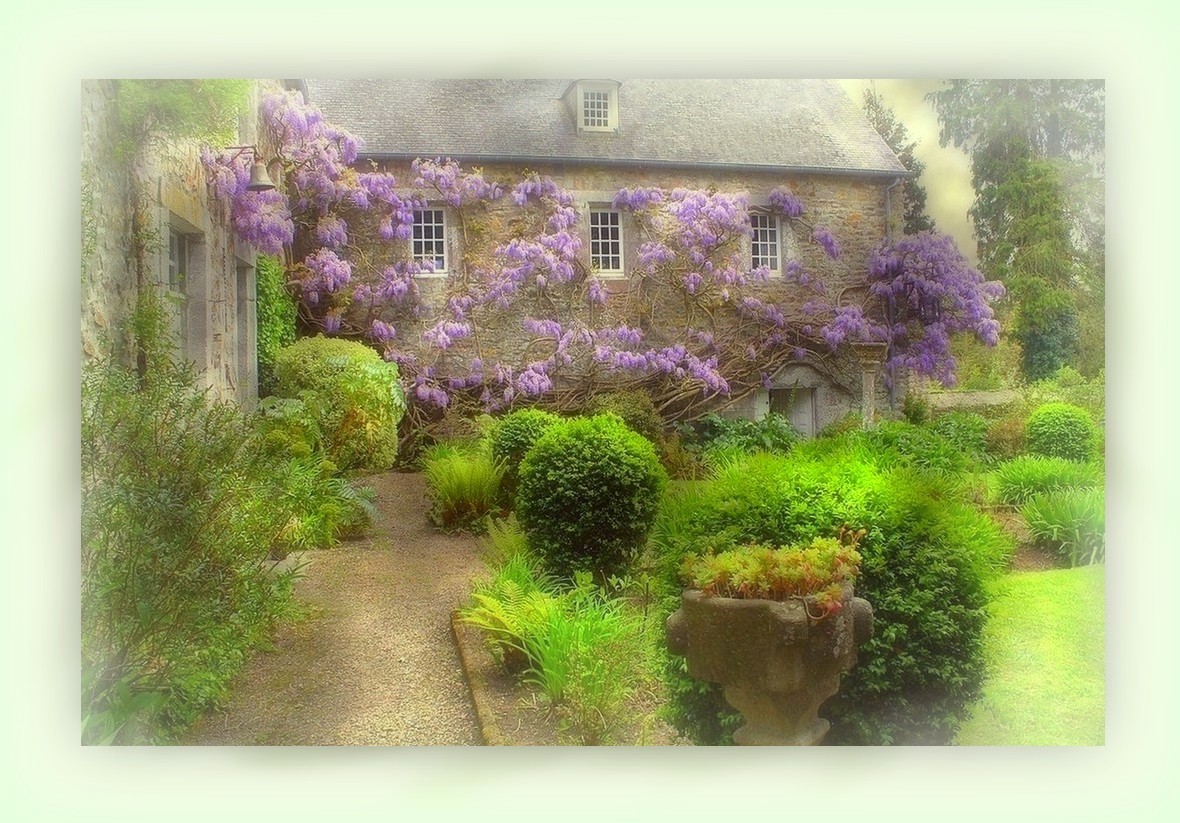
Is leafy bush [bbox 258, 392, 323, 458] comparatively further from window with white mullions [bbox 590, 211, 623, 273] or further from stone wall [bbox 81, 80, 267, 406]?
window with white mullions [bbox 590, 211, 623, 273]

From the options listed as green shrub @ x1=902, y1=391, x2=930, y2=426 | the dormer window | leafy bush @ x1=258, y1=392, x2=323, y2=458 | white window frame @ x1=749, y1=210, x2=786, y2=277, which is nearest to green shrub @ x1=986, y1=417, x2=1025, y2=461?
green shrub @ x1=902, y1=391, x2=930, y2=426

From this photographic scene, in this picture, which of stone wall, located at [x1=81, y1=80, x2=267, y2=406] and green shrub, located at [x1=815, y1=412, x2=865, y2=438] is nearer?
stone wall, located at [x1=81, y1=80, x2=267, y2=406]

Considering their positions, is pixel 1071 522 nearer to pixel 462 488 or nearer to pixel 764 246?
pixel 764 246

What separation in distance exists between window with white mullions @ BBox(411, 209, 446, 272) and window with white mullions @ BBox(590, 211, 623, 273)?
0.73m

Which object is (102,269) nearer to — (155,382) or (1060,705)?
(155,382)

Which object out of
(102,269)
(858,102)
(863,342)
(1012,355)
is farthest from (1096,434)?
(102,269)

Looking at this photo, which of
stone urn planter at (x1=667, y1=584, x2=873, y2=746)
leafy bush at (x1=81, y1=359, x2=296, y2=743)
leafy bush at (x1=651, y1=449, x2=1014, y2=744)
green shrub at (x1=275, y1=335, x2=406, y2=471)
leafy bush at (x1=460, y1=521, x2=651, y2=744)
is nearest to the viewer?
stone urn planter at (x1=667, y1=584, x2=873, y2=746)

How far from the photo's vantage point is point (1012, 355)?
4965 mm

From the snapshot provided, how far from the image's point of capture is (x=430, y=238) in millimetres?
5020

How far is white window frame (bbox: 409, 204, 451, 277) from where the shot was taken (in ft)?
16.5

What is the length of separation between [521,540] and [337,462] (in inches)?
38.0

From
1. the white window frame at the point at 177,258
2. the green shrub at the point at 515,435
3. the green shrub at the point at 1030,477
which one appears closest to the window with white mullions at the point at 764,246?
the green shrub at the point at 515,435

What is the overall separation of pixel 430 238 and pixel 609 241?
87cm

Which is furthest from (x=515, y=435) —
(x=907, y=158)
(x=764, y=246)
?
(x=907, y=158)
